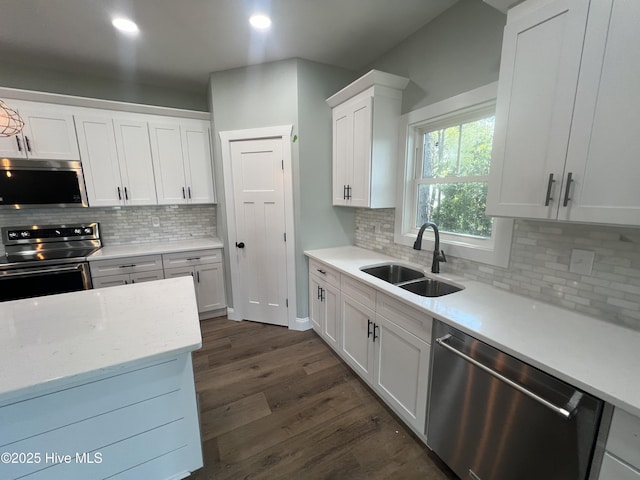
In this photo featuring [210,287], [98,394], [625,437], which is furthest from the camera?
[210,287]

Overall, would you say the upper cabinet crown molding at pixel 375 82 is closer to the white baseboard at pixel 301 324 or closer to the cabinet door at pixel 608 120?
the cabinet door at pixel 608 120

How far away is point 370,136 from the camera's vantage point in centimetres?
216

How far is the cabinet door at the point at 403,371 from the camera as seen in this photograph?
1.50 meters

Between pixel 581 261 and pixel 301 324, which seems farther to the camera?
pixel 301 324

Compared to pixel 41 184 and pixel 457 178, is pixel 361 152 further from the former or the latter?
pixel 41 184

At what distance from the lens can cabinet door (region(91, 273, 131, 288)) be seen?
2691 mm

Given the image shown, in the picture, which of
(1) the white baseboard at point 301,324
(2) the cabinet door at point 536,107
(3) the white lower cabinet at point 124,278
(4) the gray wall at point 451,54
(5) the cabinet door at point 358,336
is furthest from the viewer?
(1) the white baseboard at point 301,324

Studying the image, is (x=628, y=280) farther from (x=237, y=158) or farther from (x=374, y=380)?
(x=237, y=158)

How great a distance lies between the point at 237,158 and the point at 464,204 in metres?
2.29

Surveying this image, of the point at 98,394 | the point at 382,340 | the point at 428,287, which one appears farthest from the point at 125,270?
the point at 428,287

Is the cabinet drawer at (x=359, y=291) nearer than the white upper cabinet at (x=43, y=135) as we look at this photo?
Yes

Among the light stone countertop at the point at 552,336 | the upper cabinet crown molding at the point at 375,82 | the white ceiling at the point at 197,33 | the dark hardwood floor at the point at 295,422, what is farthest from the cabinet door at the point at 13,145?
the light stone countertop at the point at 552,336

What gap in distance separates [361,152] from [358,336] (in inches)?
61.6

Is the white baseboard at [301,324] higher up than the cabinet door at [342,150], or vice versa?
the cabinet door at [342,150]
